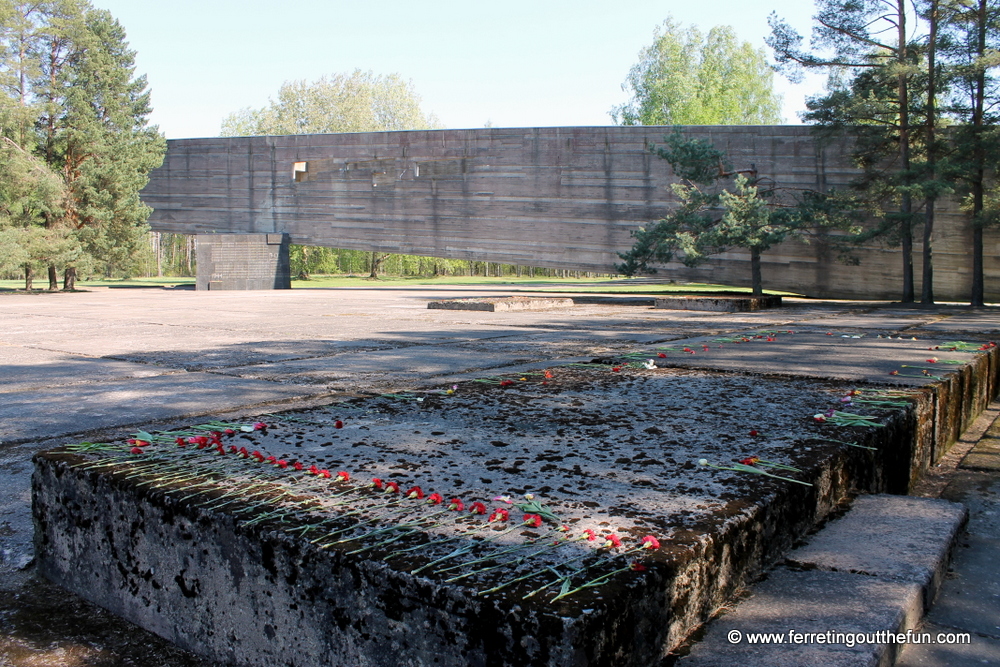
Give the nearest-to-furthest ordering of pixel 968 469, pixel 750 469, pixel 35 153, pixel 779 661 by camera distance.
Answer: pixel 779 661, pixel 750 469, pixel 968 469, pixel 35 153

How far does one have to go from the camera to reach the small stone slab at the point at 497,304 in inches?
378

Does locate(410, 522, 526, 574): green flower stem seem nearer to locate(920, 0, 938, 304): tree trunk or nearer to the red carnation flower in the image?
the red carnation flower

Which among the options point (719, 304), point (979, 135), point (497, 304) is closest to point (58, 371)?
point (497, 304)

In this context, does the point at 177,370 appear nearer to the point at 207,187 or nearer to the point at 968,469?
the point at 968,469

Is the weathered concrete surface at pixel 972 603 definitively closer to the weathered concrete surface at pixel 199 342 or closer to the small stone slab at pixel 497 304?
the weathered concrete surface at pixel 199 342

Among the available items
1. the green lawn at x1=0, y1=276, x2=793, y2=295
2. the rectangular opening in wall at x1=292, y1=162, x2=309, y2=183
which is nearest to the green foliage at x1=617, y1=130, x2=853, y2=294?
the green lawn at x1=0, y1=276, x2=793, y2=295

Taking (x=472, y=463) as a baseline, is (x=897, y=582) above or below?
below

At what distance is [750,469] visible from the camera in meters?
1.50

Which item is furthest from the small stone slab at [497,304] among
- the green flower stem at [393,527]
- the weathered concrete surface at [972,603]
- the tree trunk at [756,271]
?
the green flower stem at [393,527]

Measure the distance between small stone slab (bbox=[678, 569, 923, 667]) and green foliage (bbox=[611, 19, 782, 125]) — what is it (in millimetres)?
38812

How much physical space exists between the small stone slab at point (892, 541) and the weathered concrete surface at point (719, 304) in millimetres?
8600

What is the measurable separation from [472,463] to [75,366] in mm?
3742

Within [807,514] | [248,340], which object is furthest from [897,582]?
[248,340]

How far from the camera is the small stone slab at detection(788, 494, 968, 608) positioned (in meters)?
1.32
